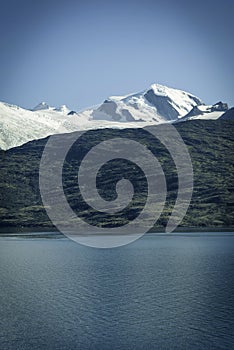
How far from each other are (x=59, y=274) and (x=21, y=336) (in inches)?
2162

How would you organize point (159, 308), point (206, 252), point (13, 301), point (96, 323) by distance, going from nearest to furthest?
point (96, 323)
point (159, 308)
point (13, 301)
point (206, 252)

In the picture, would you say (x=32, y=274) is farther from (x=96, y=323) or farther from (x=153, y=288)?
(x=96, y=323)

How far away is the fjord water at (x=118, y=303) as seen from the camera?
6153cm

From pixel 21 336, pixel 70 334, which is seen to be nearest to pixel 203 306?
pixel 70 334

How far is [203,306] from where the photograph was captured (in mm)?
79750

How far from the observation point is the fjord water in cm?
6153

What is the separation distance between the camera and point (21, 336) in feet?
210

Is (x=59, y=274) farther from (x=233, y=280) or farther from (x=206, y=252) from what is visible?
(x=206, y=252)

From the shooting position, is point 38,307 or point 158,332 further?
point 38,307

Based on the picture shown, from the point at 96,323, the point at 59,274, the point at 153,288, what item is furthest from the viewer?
the point at 59,274

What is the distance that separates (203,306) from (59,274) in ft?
160

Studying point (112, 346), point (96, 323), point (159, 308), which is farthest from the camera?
point (159, 308)

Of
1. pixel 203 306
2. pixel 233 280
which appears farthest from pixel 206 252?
pixel 203 306

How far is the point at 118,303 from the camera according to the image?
83750mm
